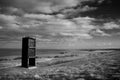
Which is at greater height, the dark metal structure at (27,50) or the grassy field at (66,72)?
the dark metal structure at (27,50)

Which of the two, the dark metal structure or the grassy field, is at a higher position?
the dark metal structure

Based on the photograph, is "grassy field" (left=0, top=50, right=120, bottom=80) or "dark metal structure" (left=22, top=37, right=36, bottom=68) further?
"dark metal structure" (left=22, top=37, right=36, bottom=68)

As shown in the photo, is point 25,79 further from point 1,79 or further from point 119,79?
point 119,79

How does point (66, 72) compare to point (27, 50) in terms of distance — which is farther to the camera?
point (27, 50)

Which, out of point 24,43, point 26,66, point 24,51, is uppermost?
point 24,43

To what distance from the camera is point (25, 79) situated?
8336 millimetres

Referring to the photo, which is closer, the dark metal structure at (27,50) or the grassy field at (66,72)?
the grassy field at (66,72)

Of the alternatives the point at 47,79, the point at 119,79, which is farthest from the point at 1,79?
the point at 119,79

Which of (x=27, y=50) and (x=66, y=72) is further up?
(x=27, y=50)

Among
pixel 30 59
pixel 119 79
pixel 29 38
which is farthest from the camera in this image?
pixel 30 59

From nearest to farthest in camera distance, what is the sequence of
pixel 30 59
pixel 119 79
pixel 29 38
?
pixel 119 79 → pixel 29 38 → pixel 30 59

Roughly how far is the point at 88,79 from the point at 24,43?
793cm

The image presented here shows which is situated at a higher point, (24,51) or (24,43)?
(24,43)

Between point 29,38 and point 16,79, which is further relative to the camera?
point 29,38
